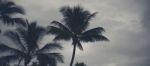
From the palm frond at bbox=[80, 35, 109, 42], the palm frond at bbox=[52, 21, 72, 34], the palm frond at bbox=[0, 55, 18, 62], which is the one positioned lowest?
the palm frond at bbox=[0, 55, 18, 62]

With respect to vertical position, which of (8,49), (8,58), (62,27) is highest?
(62,27)

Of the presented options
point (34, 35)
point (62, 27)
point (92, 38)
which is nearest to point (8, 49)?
point (34, 35)

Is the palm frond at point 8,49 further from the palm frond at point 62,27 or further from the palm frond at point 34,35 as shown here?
the palm frond at point 62,27

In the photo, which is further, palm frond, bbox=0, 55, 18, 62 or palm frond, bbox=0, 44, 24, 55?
palm frond, bbox=0, 55, 18, 62

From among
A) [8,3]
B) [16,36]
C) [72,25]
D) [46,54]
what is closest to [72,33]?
[72,25]

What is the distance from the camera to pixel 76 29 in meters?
41.4

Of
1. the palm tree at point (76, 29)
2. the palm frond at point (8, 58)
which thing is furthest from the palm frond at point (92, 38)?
the palm frond at point (8, 58)

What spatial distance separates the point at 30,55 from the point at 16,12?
7.15 m

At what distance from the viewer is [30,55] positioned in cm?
4159

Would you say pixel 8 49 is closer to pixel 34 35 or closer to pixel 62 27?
pixel 34 35

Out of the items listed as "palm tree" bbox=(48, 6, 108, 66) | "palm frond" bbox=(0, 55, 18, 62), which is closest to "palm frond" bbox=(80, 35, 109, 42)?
"palm tree" bbox=(48, 6, 108, 66)

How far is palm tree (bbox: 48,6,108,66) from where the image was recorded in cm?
4147

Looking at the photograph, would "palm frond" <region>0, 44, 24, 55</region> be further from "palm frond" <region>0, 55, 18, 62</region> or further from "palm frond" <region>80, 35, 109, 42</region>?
"palm frond" <region>80, 35, 109, 42</region>

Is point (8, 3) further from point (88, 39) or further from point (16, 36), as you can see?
point (88, 39)
